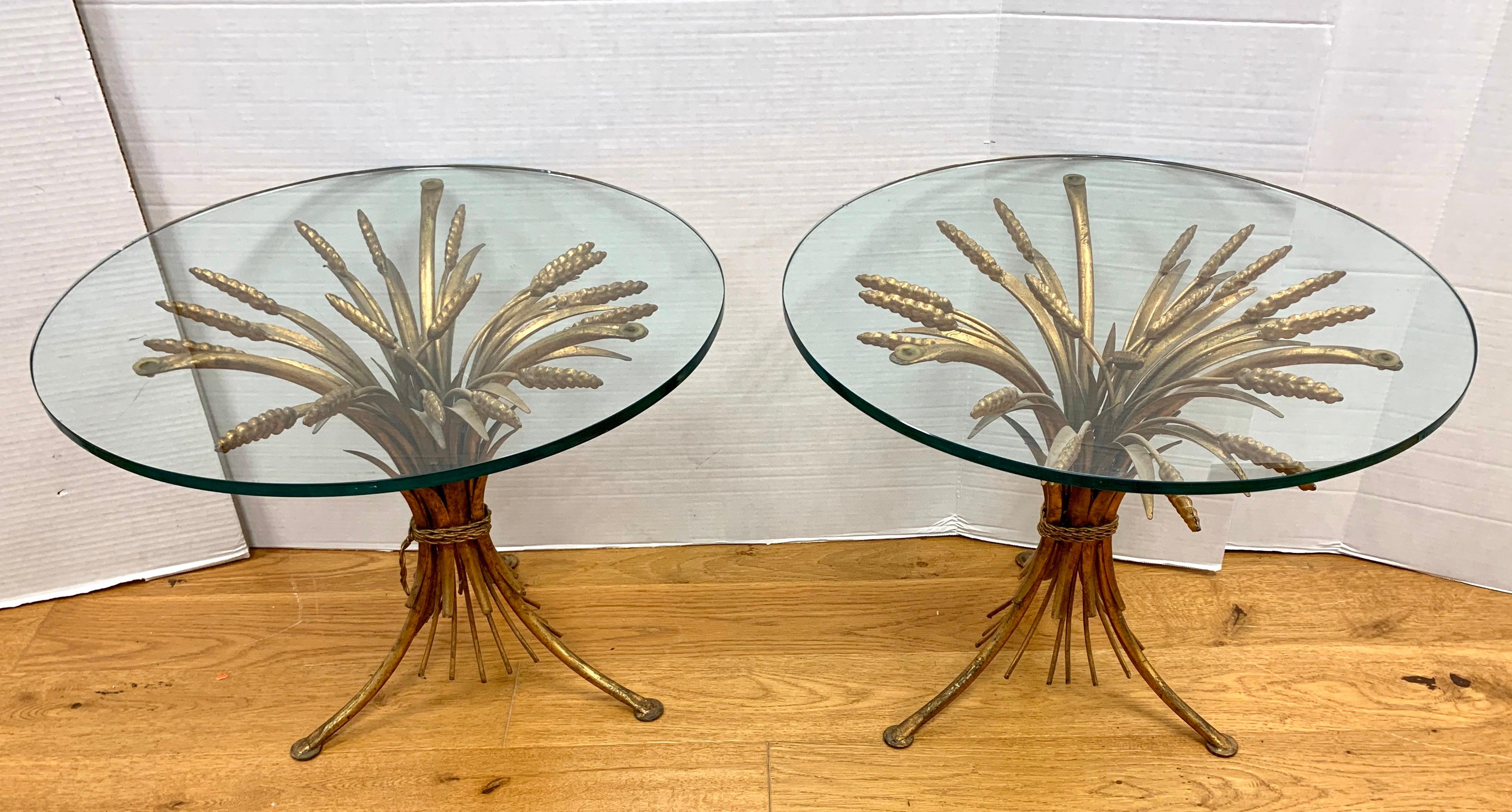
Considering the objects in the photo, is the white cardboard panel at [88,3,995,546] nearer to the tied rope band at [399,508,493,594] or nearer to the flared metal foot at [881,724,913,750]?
the tied rope band at [399,508,493,594]

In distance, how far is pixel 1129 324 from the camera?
4.00 ft

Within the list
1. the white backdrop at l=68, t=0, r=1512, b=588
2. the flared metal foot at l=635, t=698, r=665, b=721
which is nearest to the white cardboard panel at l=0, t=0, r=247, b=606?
the white backdrop at l=68, t=0, r=1512, b=588

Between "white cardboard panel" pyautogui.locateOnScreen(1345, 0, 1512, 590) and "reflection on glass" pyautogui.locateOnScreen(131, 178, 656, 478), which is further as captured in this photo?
"white cardboard panel" pyautogui.locateOnScreen(1345, 0, 1512, 590)

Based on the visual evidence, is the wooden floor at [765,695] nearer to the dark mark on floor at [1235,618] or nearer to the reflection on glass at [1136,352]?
the dark mark on floor at [1235,618]

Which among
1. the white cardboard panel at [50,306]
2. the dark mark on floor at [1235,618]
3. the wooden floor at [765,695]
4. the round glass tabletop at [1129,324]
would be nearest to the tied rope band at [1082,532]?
the round glass tabletop at [1129,324]

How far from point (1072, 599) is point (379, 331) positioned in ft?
2.85

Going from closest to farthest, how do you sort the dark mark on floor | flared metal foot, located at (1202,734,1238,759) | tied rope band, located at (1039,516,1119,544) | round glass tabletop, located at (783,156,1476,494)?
round glass tabletop, located at (783,156,1476,494) < tied rope band, located at (1039,516,1119,544) < flared metal foot, located at (1202,734,1238,759) < the dark mark on floor

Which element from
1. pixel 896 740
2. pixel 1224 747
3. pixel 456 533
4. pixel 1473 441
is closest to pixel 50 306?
pixel 456 533

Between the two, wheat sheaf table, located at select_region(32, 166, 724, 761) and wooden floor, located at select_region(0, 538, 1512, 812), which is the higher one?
wheat sheaf table, located at select_region(32, 166, 724, 761)

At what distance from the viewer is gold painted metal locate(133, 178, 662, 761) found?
105 cm

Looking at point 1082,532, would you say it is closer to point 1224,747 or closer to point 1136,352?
point 1136,352

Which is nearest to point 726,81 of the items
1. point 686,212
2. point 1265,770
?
point 686,212

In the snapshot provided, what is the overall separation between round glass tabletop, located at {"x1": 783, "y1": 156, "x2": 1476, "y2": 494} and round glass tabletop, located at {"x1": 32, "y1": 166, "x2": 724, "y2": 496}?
192mm

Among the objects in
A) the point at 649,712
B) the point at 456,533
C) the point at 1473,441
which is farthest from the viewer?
the point at 1473,441
